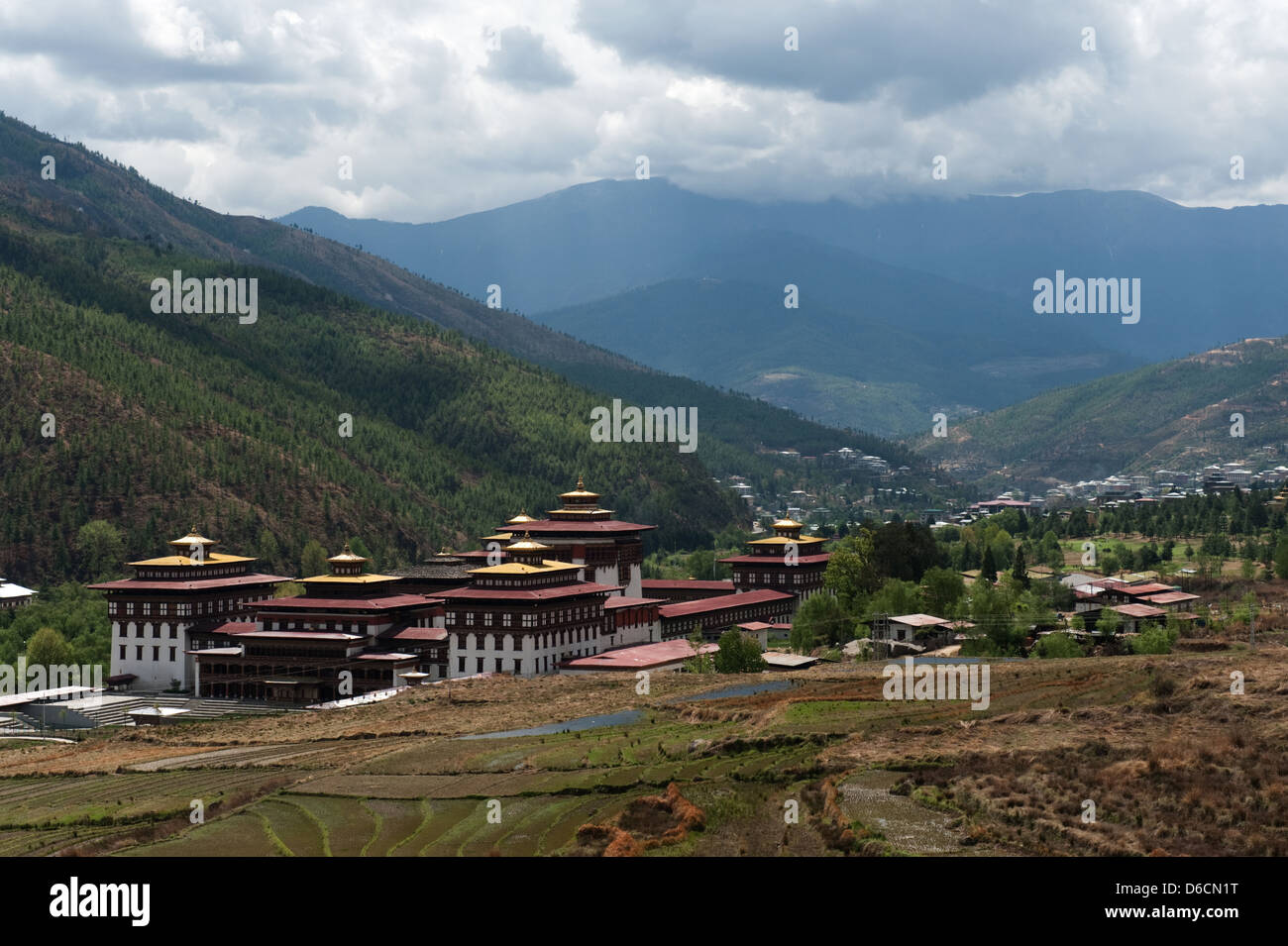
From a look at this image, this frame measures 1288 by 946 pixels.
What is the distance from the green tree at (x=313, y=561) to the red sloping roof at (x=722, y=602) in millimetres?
50717

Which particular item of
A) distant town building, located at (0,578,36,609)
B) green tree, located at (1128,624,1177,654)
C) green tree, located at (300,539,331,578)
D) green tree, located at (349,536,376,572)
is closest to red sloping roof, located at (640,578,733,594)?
green tree, located at (300,539,331,578)

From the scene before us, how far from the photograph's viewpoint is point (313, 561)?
170 metres

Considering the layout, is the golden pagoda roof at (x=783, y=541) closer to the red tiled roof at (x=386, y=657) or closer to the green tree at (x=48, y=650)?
the red tiled roof at (x=386, y=657)

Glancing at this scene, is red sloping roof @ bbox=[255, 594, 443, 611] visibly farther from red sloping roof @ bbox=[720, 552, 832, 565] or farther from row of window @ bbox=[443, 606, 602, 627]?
Answer: red sloping roof @ bbox=[720, 552, 832, 565]

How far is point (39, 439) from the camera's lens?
189 meters

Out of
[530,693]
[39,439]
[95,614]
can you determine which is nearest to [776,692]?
[530,693]

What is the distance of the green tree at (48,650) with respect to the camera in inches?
4488

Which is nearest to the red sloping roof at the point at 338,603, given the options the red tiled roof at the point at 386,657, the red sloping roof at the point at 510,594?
the red tiled roof at the point at 386,657

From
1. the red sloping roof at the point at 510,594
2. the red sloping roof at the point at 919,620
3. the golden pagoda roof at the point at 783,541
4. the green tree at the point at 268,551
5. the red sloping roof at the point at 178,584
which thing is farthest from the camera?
the green tree at the point at 268,551

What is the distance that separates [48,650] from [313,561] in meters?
56.1
